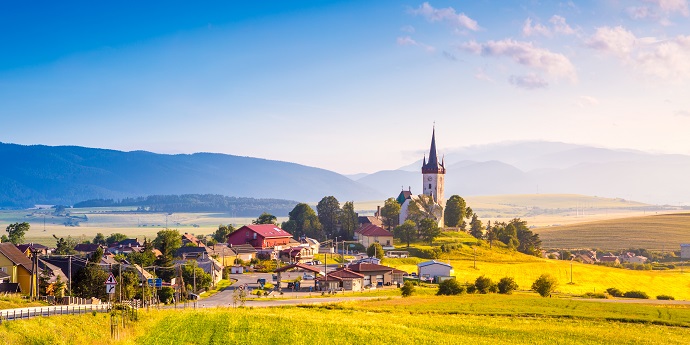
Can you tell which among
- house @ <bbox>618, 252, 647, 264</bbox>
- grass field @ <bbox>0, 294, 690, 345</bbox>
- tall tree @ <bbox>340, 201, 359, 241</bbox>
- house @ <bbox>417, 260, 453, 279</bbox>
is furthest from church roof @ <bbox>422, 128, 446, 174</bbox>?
grass field @ <bbox>0, 294, 690, 345</bbox>

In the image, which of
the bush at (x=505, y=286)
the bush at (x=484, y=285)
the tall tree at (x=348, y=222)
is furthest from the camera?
the tall tree at (x=348, y=222)

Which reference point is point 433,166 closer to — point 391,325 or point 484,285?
point 484,285

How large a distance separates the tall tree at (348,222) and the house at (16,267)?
3223 inches

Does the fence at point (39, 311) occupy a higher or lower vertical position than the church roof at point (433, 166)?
lower

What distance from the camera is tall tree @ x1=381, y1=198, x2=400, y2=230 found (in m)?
145

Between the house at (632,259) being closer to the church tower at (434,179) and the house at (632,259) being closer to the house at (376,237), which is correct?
the church tower at (434,179)

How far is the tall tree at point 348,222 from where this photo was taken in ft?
463

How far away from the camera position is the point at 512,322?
54062 millimetres

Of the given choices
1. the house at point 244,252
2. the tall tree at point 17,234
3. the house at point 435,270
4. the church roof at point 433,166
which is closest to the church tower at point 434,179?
the church roof at point 433,166

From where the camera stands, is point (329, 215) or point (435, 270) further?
point (329, 215)

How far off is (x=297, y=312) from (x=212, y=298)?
56.0 ft

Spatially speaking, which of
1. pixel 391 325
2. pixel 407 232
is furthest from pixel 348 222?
pixel 391 325

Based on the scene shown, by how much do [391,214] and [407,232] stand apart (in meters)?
19.4

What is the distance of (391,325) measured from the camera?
48688 mm
